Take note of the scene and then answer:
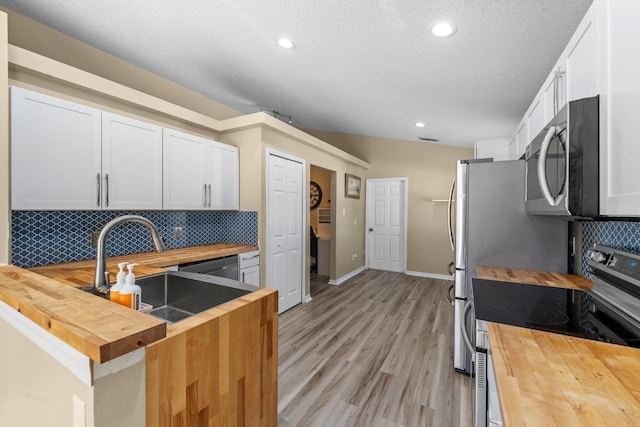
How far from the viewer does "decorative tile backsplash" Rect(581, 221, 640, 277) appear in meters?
1.31

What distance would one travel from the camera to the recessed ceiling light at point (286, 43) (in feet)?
6.81

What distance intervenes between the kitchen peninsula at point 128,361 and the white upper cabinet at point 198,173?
1.45 m

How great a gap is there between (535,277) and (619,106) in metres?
1.30

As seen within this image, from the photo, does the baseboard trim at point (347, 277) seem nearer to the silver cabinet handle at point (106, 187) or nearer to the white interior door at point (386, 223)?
the white interior door at point (386, 223)

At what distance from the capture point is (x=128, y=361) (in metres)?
0.70

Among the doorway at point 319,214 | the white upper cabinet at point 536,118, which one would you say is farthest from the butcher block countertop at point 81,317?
the doorway at point 319,214

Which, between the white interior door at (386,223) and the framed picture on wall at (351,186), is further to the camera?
the white interior door at (386,223)

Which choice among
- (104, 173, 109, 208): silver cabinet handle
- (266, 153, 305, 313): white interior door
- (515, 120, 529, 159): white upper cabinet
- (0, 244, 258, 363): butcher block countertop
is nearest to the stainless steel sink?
A: (0, 244, 258, 363): butcher block countertop

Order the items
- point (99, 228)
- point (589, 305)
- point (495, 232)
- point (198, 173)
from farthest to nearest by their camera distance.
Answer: point (198, 173)
point (99, 228)
point (495, 232)
point (589, 305)

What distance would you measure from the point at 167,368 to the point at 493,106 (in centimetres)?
331

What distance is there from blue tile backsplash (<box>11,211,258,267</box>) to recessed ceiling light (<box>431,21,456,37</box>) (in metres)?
2.35

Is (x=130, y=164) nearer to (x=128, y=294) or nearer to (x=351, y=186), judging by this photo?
(x=128, y=294)

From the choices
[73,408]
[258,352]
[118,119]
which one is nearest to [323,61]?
[118,119]

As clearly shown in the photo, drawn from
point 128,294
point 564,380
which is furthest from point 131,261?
point 564,380
